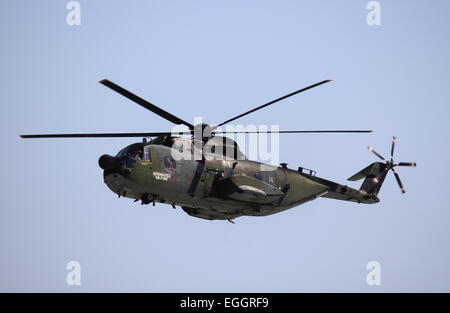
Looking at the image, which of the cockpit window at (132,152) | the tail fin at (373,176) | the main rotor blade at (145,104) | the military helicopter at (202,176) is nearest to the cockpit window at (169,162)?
the military helicopter at (202,176)

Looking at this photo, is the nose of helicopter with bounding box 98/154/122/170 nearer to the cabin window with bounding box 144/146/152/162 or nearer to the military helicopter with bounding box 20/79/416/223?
the military helicopter with bounding box 20/79/416/223

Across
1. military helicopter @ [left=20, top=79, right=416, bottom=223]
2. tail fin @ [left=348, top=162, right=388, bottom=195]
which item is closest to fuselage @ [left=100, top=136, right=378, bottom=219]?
military helicopter @ [left=20, top=79, right=416, bottom=223]

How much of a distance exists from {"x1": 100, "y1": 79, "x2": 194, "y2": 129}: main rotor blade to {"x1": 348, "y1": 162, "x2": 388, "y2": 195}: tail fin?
11.8 metres

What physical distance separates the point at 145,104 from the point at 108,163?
2.89m

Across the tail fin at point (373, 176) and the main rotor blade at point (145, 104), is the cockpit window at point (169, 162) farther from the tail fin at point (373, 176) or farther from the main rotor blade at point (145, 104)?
the tail fin at point (373, 176)

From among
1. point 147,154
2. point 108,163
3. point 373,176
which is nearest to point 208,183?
point 147,154

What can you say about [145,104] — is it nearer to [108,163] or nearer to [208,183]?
[108,163]

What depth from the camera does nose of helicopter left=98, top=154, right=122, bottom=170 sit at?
30109 mm

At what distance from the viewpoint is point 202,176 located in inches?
1283

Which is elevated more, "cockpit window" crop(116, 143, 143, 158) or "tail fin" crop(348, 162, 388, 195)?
"cockpit window" crop(116, 143, 143, 158)
